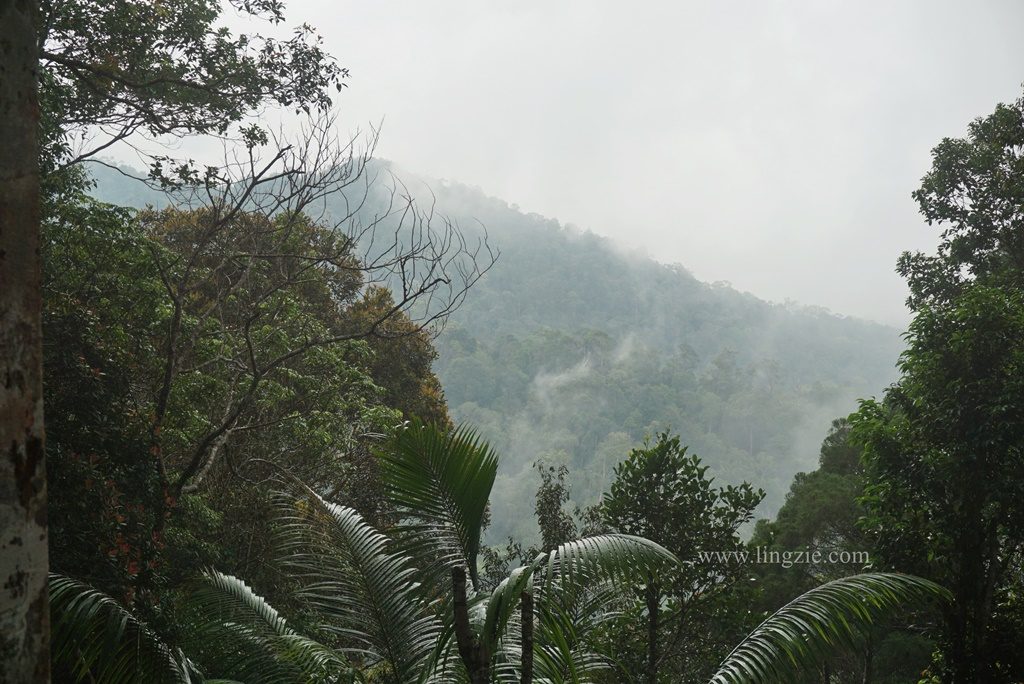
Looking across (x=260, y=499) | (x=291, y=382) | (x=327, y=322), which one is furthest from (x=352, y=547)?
(x=327, y=322)

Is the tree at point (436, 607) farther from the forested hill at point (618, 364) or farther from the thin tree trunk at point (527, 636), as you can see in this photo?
the forested hill at point (618, 364)

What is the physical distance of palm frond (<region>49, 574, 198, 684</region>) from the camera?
323 cm

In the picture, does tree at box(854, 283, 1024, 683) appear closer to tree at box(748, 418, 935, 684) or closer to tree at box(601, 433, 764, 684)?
tree at box(601, 433, 764, 684)

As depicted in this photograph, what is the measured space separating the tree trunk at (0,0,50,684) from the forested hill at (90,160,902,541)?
41.6 m

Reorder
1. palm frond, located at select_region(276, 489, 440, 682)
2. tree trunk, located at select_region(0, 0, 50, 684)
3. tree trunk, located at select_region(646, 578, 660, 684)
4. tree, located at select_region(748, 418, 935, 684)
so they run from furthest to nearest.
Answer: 1. tree, located at select_region(748, 418, 935, 684)
2. tree trunk, located at select_region(646, 578, 660, 684)
3. palm frond, located at select_region(276, 489, 440, 682)
4. tree trunk, located at select_region(0, 0, 50, 684)

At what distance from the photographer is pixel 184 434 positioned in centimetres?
803

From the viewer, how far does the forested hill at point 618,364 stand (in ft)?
212

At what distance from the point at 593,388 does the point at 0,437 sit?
235 ft

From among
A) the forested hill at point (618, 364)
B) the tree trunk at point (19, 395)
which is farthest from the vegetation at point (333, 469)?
the forested hill at point (618, 364)

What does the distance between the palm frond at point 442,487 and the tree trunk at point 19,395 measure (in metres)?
1.52

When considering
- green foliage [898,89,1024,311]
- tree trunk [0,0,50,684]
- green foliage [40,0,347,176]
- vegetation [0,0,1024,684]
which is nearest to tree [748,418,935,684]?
vegetation [0,0,1024,684]

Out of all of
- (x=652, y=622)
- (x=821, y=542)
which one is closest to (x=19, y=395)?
(x=652, y=622)

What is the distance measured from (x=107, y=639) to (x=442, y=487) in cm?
151

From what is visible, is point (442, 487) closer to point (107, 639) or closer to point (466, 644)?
point (466, 644)
